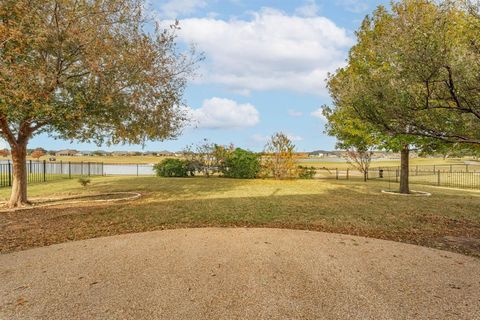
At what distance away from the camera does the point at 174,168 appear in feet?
80.8

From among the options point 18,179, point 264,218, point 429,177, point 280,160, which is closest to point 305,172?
point 280,160

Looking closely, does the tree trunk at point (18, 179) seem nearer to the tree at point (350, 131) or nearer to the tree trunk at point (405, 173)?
the tree at point (350, 131)

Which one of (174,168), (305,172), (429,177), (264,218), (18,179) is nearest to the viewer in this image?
(264,218)

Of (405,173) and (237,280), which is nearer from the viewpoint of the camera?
(237,280)

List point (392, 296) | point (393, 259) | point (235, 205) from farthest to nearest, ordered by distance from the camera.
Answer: point (235, 205) < point (393, 259) < point (392, 296)

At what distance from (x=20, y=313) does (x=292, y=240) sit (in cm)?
487

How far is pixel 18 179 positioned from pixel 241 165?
15.1 meters

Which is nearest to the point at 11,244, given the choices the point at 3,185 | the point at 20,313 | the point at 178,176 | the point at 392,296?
the point at 20,313

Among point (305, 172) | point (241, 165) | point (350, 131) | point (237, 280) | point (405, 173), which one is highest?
point (350, 131)

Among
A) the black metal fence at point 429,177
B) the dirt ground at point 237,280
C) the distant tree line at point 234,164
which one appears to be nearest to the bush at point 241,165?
the distant tree line at point 234,164

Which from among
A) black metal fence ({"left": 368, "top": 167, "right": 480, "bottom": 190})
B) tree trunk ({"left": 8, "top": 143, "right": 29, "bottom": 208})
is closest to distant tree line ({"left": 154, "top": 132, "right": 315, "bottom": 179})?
black metal fence ({"left": 368, "top": 167, "right": 480, "bottom": 190})

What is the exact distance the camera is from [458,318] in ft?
Answer: 12.3

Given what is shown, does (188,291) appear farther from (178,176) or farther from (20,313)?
(178,176)

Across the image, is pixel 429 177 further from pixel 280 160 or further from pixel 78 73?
pixel 78 73
